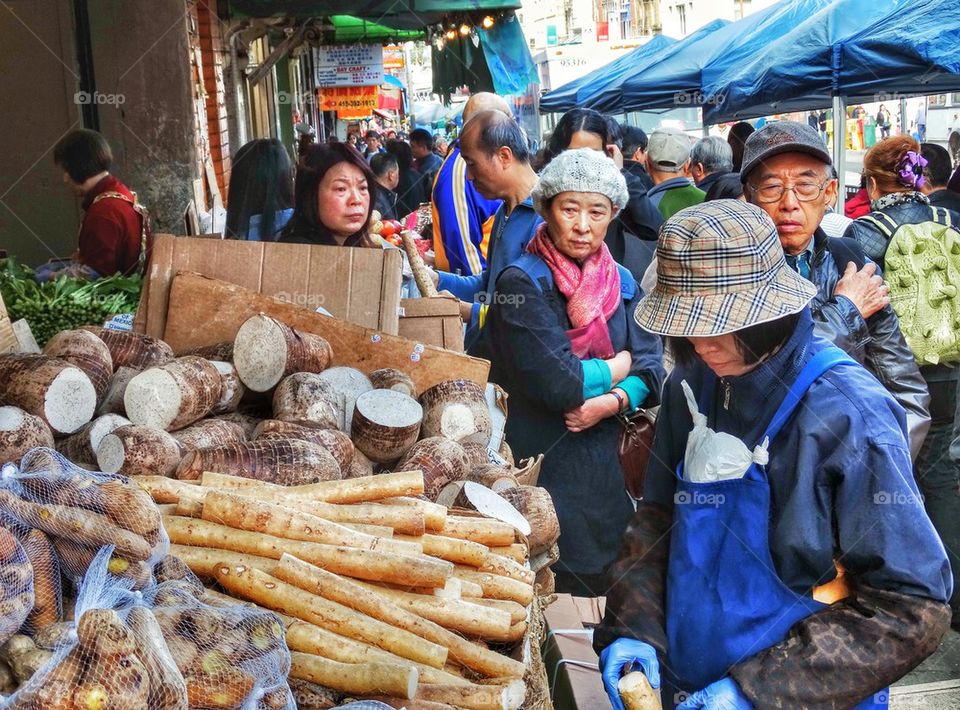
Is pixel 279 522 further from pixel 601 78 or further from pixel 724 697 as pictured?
pixel 601 78

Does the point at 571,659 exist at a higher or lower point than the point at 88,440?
lower

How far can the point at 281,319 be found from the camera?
403 centimetres

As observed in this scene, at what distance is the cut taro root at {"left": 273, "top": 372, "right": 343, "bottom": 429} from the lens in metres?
3.45

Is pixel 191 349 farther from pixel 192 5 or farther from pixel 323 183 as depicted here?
pixel 192 5

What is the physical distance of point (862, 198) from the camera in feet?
24.1

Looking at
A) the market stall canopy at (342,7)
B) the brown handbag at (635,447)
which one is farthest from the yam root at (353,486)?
the market stall canopy at (342,7)

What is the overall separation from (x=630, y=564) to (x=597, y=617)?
1.22 meters

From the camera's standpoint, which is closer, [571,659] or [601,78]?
[571,659]

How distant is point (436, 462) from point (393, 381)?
56cm

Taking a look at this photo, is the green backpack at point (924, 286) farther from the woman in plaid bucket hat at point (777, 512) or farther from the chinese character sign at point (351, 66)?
the chinese character sign at point (351, 66)

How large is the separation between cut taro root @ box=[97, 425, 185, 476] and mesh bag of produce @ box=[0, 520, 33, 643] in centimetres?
107

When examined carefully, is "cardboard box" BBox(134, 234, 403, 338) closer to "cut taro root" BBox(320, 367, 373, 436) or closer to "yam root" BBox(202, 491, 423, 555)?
"cut taro root" BBox(320, 367, 373, 436)

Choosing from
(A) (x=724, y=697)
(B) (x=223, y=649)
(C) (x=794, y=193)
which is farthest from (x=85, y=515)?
(C) (x=794, y=193)

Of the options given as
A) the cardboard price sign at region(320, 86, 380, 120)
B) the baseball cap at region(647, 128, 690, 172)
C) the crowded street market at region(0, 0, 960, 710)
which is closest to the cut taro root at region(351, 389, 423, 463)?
the crowded street market at region(0, 0, 960, 710)
